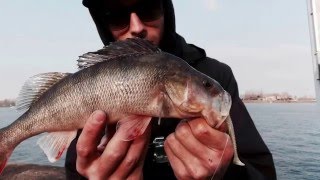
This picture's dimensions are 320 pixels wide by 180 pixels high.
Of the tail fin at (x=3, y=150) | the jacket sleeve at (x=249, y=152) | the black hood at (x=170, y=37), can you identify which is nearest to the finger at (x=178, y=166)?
the jacket sleeve at (x=249, y=152)

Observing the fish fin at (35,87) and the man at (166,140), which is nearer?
the man at (166,140)

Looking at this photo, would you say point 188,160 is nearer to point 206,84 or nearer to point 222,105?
point 222,105

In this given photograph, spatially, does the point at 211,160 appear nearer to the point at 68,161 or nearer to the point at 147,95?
the point at 147,95

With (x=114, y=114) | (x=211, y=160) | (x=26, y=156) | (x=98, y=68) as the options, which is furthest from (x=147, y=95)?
(x=26, y=156)

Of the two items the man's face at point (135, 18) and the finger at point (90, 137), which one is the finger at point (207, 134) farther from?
the man's face at point (135, 18)

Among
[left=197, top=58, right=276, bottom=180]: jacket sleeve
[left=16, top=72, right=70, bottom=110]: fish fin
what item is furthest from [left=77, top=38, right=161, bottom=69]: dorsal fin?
[left=197, top=58, right=276, bottom=180]: jacket sleeve

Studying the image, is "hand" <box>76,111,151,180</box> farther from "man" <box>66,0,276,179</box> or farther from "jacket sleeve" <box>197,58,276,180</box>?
"jacket sleeve" <box>197,58,276,180</box>

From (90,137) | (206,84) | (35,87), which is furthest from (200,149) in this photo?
(35,87)
